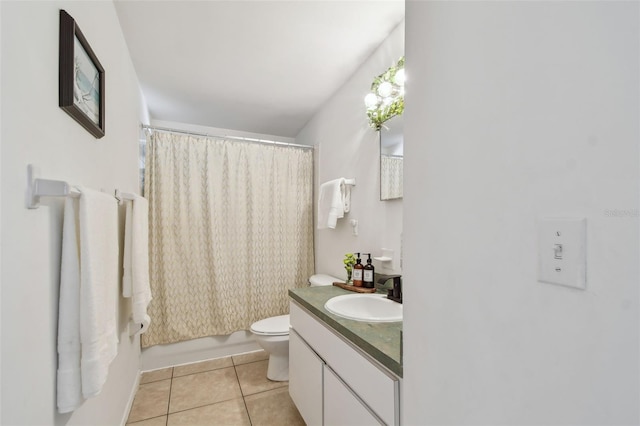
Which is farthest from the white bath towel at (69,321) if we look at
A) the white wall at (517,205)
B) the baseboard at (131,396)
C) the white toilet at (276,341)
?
the white toilet at (276,341)

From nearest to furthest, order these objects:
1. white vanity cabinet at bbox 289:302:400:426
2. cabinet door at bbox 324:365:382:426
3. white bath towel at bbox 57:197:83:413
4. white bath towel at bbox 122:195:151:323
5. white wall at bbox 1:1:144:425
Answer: white wall at bbox 1:1:144:425 → white bath towel at bbox 57:197:83:413 → white vanity cabinet at bbox 289:302:400:426 → cabinet door at bbox 324:365:382:426 → white bath towel at bbox 122:195:151:323

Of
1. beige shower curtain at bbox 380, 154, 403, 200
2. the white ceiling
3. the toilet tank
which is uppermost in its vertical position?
the white ceiling

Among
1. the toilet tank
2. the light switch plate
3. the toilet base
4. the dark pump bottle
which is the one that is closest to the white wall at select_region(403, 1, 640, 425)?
the light switch plate

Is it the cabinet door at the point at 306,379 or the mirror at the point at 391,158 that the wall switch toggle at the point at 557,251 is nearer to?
the cabinet door at the point at 306,379

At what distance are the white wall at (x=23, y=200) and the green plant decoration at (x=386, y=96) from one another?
1.51 meters

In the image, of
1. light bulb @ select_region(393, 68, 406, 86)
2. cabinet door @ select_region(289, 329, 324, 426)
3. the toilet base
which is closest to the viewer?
cabinet door @ select_region(289, 329, 324, 426)

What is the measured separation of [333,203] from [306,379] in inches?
48.5

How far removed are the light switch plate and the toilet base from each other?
216 centimetres

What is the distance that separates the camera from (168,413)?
193 centimetres

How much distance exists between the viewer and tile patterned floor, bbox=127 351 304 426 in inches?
73.5

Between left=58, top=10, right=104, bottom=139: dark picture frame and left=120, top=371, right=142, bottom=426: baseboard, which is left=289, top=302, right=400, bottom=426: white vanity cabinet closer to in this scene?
left=120, top=371, right=142, bottom=426: baseboard

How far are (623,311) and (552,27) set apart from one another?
47cm

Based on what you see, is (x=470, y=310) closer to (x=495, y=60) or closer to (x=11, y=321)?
(x=495, y=60)

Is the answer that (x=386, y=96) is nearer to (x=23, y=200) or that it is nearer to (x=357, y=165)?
(x=357, y=165)
